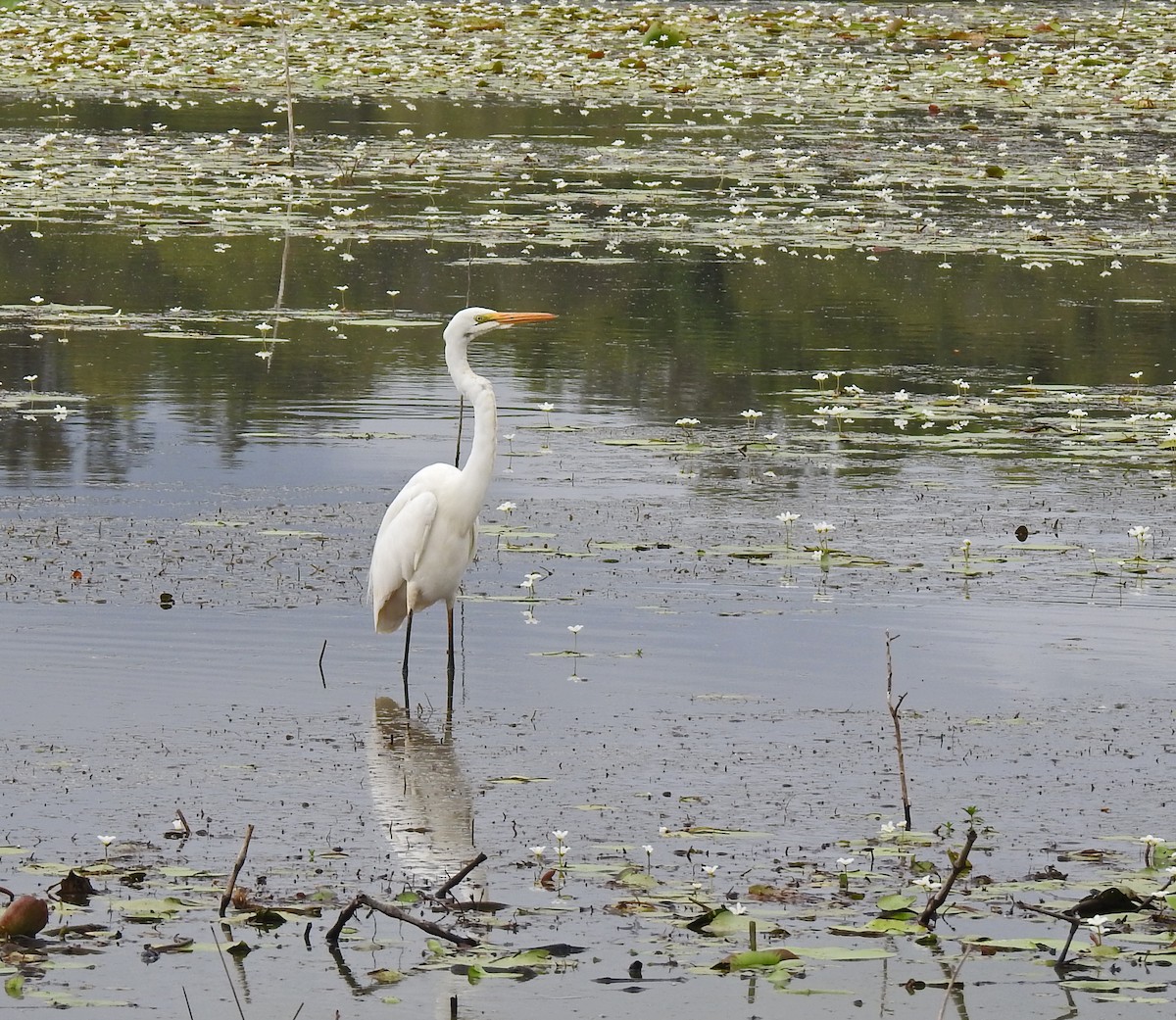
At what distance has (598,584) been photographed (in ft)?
33.8

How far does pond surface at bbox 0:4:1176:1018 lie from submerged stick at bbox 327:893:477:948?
2.2 inches

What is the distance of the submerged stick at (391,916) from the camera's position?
573 cm

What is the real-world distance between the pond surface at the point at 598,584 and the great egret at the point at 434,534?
0.29m

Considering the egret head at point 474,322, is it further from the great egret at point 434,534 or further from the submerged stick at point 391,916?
the submerged stick at point 391,916

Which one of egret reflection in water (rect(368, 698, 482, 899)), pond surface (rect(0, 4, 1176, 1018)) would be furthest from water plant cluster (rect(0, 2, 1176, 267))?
egret reflection in water (rect(368, 698, 482, 899))

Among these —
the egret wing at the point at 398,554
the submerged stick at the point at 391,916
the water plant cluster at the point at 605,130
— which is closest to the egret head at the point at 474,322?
the egret wing at the point at 398,554

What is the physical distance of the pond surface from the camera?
6148 millimetres

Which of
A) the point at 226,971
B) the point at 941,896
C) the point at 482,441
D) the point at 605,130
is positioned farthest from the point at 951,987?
the point at 605,130

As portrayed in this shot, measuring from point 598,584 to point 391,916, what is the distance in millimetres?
4567

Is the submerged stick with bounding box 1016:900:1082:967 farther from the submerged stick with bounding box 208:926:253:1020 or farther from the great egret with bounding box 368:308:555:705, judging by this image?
the great egret with bounding box 368:308:555:705

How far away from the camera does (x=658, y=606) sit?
9.95 metres

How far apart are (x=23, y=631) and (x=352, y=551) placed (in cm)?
188

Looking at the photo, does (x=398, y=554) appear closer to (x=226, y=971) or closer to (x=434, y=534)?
(x=434, y=534)

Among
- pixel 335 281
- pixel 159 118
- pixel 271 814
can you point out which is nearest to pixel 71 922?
pixel 271 814
